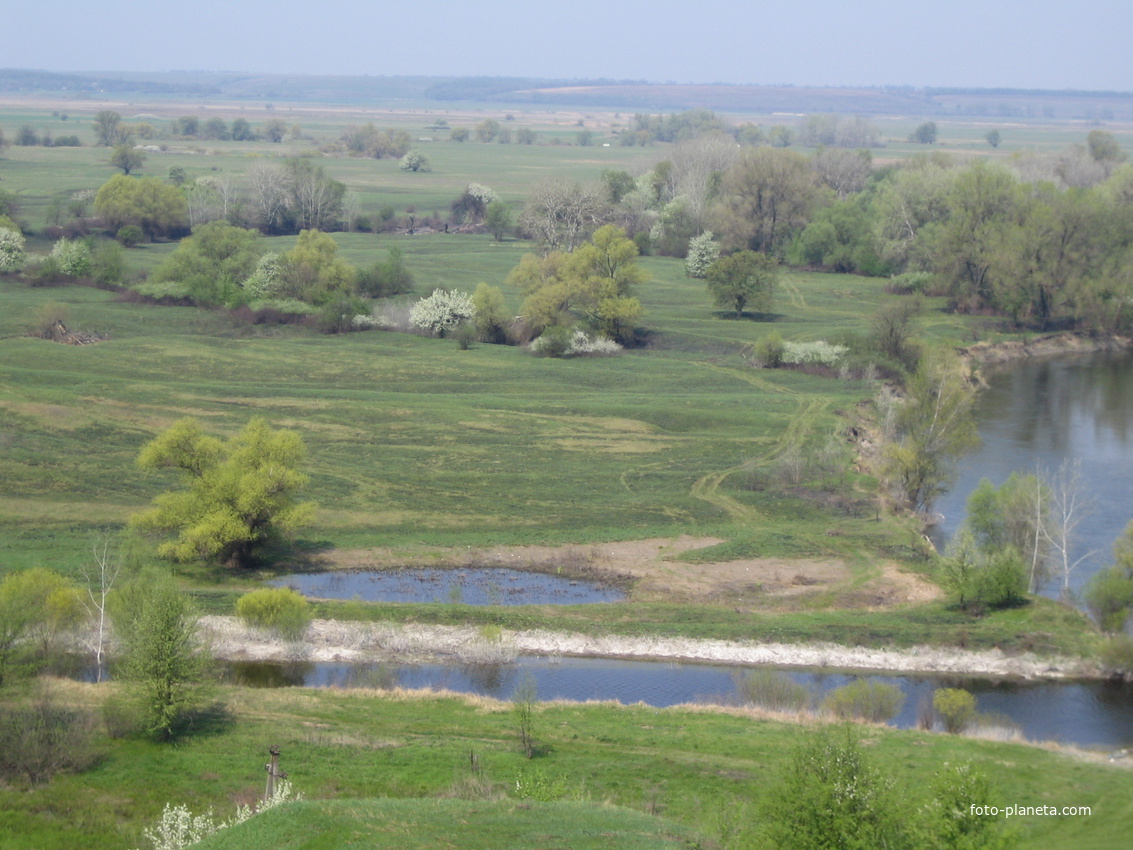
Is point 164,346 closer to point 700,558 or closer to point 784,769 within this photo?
point 700,558

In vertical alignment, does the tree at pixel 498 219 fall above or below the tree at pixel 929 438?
above

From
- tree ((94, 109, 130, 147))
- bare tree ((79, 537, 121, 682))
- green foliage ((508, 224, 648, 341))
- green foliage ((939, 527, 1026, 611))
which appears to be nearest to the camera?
bare tree ((79, 537, 121, 682))

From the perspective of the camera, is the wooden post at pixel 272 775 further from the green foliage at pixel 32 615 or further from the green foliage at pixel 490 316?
the green foliage at pixel 490 316

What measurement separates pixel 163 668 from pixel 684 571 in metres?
18.1

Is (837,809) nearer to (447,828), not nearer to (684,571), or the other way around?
(447,828)

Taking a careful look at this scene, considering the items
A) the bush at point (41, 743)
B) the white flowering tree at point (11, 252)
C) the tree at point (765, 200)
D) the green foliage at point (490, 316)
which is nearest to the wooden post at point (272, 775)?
the bush at point (41, 743)

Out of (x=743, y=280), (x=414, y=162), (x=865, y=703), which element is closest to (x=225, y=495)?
(x=865, y=703)

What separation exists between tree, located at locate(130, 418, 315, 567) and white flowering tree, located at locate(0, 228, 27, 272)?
5037 centimetres

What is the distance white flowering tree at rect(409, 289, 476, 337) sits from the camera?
2768 inches

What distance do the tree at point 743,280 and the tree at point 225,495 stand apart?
44.3 metres

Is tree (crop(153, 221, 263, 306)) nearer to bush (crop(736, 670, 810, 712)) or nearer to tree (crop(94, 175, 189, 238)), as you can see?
tree (crop(94, 175, 189, 238))

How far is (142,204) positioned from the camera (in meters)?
98.3

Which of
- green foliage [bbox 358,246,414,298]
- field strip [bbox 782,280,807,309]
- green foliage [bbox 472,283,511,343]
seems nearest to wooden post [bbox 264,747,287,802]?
green foliage [bbox 472,283,511,343]

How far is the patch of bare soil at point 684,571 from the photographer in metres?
36.1
